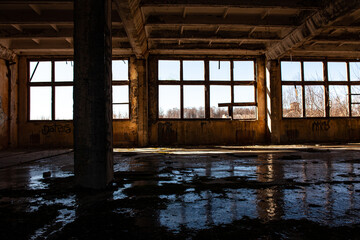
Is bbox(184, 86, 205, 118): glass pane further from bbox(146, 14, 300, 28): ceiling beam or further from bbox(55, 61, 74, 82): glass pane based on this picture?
bbox(55, 61, 74, 82): glass pane

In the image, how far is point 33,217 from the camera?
194cm

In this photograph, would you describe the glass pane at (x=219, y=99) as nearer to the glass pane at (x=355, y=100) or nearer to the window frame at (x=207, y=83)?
the window frame at (x=207, y=83)

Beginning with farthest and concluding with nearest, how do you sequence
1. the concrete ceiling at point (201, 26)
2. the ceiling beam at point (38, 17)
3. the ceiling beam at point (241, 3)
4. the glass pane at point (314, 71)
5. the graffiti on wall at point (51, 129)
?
the glass pane at point (314, 71)
the graffiti on wall at point (51, 129)
the ceiling beam at point (38, 17)
the concrete ceiling at point (201, 26)
the ceiling beam at point (241, 3)

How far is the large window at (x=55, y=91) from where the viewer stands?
10.8 meters

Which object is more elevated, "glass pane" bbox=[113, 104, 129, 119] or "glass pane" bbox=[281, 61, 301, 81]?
"glass pane" bbox=[281, 61, 301, 81]

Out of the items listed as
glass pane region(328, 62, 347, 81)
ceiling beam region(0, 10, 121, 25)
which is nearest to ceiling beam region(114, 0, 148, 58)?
ceiling beam region(0, 10, 121, 25)

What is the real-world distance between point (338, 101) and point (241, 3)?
825 centimetres

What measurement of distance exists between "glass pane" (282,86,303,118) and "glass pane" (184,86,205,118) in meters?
4.10

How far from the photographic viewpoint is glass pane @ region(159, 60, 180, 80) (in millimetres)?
11094

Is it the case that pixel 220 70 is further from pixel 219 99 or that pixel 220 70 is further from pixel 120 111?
pixel 120 111

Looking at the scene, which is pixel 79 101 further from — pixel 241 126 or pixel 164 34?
pixel 241 126

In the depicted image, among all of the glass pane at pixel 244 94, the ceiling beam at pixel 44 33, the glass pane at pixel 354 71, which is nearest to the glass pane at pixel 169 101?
the glass pane at pixel 244 94

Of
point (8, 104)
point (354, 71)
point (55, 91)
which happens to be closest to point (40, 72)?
point (55, 91)

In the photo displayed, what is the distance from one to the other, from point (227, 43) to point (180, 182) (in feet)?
28.6
